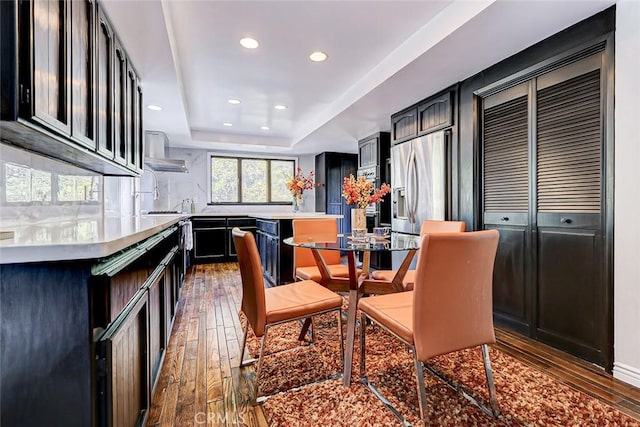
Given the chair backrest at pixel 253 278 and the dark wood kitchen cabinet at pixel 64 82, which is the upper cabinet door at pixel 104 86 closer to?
the dark wood kitchen cabinet at pixel 64 82

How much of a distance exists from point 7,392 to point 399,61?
10.3 feet

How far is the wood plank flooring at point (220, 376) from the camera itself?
62.5 inches

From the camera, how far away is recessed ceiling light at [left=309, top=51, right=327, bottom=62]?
298cm

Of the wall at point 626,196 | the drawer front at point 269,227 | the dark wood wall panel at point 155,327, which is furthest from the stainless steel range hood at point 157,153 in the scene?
the wall at point 626,196

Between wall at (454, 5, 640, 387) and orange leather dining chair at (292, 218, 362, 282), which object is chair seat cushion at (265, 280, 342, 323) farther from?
wall at (454, 5, 640, 387)

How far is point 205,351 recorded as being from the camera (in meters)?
2.29

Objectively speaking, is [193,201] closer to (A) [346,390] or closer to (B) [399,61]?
(B) [399,61]

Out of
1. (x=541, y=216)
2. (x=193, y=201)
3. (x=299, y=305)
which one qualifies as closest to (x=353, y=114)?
(x=541, y=216)

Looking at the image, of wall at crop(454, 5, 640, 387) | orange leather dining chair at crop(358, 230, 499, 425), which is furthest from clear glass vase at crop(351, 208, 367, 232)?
wall at crop(454, 5, 640, 387)

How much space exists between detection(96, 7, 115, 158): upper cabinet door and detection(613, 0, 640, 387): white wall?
3.15 metres

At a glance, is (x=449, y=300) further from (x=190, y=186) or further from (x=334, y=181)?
(x=190, y=186)

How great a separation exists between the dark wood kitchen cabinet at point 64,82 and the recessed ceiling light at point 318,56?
1.60m

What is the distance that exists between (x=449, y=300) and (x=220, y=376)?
1454 mm

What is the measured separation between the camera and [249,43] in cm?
279
